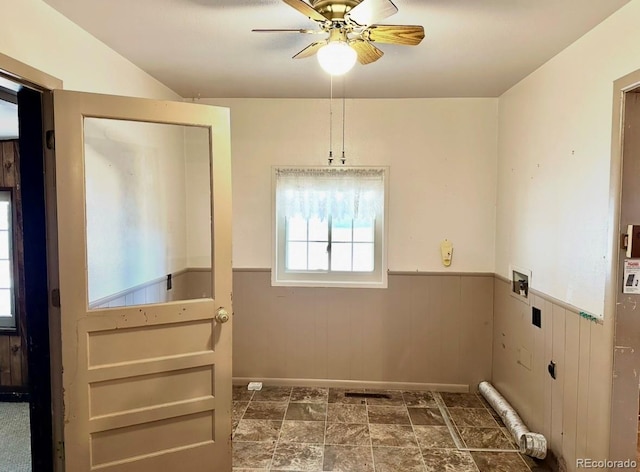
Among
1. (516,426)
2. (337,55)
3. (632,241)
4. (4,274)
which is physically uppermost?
(337,55)

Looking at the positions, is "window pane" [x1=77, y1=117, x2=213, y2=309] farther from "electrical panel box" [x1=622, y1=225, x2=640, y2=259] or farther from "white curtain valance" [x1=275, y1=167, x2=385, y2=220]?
"electrical panel box" [x1=622, y1=225, x2=640, y2=259]

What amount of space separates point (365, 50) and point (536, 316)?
1.98 m

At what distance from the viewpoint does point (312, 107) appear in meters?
3.18

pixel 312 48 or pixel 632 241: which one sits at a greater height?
pixel 312 48

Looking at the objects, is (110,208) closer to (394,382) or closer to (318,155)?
(318,155)

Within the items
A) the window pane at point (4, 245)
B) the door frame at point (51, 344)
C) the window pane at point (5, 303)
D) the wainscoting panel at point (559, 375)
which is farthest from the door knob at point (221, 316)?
the window pane at point (4, 245)

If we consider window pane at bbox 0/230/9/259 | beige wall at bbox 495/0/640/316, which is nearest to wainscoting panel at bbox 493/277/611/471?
beige wall at bbox 495/0/640/316

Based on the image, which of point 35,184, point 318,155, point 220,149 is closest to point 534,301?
point 318,155

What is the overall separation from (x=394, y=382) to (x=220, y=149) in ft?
7.95

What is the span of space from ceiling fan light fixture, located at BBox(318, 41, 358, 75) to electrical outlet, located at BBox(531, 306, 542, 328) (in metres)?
1.98

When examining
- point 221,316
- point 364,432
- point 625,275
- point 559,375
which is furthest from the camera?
point 364,432

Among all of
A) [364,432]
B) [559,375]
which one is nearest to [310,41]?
[559,375]

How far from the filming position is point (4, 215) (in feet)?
10.9

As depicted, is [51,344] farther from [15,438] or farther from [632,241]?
[632,241]
